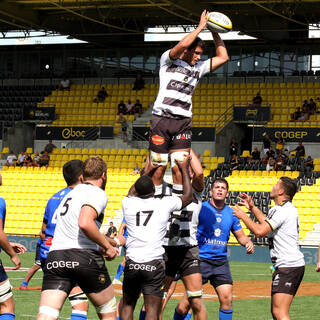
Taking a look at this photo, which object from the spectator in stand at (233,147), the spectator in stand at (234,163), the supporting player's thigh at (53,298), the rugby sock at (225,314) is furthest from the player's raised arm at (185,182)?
the spectator in stand at (233,147)

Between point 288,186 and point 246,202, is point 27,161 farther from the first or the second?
point 246,202

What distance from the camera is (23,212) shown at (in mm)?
31391

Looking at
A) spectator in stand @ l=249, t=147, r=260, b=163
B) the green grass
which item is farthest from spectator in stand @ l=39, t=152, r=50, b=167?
the green grass

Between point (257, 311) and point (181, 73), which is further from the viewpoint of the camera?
point (257, 311)

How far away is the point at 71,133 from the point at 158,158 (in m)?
29.1

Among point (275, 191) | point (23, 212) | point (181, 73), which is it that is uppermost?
point (181, 73)

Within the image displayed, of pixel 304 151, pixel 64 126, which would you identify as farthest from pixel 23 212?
pixel 304 151

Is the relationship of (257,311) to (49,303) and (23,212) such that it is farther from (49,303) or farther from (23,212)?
(23,212)

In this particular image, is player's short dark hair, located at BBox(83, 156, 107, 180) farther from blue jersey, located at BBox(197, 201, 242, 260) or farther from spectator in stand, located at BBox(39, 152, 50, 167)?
spectator in stand, located at BBox(39, 152, 50, 167)

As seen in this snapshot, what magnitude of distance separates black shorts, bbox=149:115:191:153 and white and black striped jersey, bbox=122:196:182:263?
1.04 m

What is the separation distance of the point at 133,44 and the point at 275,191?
116ft

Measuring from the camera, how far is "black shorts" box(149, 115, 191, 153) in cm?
916

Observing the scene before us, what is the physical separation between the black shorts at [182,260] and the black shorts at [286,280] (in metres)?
0.98

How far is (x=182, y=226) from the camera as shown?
9531 millimetres
